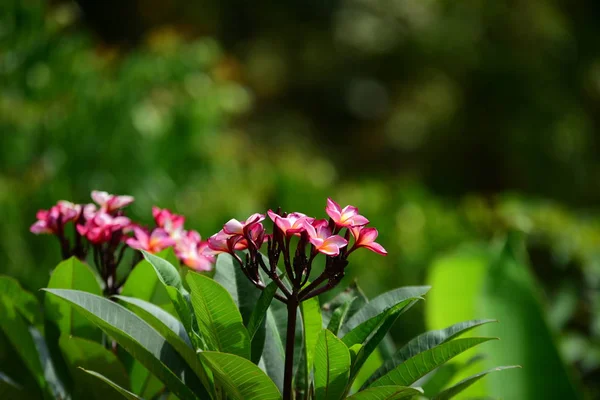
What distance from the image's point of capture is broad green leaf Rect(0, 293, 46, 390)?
83cm

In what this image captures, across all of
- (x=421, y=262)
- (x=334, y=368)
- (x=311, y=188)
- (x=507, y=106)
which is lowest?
(x=334, y=368)

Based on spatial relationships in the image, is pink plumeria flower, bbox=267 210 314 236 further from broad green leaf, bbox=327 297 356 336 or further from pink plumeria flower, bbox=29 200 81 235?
pink plumeria flower, bbox=29 200 81 235

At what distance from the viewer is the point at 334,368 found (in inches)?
27.5

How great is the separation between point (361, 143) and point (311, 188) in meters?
8.92

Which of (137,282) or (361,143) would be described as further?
(361,143)

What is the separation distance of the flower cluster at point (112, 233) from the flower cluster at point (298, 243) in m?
0.14

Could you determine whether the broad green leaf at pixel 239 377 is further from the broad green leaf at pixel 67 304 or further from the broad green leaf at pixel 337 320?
the broad green leaf at pixel 67 304

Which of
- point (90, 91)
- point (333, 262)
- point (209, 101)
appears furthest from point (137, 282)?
point (209, 101)

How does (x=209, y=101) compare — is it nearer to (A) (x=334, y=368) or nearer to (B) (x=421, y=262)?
(B) (x=421, y=262)

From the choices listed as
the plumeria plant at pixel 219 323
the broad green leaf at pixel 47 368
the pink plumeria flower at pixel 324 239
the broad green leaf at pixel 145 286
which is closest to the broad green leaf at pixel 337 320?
the plumeria plant at pixel 219 323

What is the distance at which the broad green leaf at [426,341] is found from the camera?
0.71 metres

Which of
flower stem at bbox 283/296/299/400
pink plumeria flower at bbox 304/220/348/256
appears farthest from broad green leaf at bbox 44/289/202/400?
pink plumeria flower at bbox 304/220/348/256

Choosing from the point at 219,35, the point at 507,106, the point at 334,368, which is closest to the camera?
the point at 334,368

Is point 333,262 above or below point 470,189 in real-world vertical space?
below
